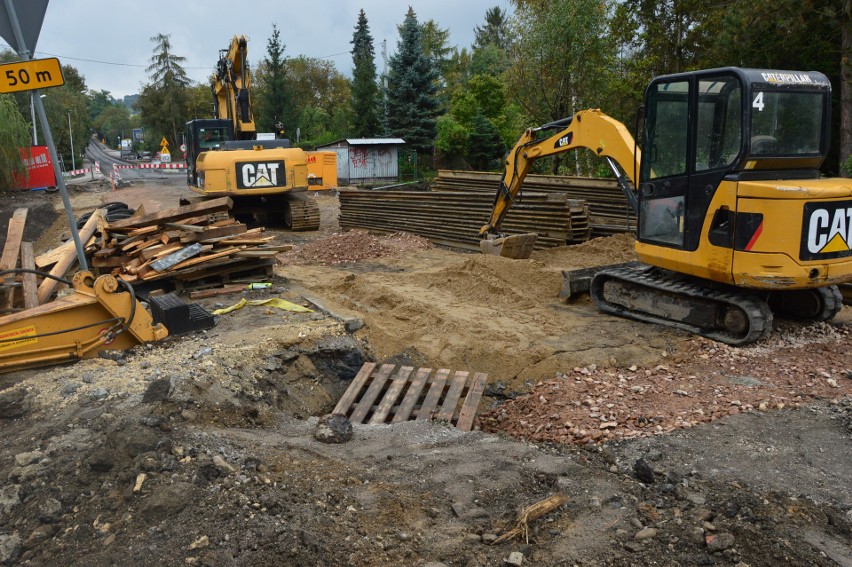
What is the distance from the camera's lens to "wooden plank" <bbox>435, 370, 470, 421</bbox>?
19.1 ft

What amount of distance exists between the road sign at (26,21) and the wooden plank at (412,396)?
13.8 ft

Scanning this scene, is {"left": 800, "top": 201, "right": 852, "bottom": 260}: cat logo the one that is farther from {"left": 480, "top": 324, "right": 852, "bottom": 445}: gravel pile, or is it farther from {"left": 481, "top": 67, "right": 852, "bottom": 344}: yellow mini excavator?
{"left": 480, "top": 324, "right": 852, "bottom": 445}: gravel pile

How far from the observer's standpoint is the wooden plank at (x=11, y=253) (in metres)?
6.76

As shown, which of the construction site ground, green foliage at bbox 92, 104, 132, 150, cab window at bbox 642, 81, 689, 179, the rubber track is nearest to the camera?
the construction site ground

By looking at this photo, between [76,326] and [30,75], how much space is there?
7.14 ft

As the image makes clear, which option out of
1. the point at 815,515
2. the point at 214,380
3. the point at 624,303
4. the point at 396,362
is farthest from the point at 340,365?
the point at 815,515

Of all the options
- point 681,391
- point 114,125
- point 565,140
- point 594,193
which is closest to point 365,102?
point 594,193

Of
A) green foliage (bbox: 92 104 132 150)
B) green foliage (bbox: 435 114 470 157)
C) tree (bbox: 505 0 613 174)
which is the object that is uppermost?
green foliage (bbox: 92 104 132 150)

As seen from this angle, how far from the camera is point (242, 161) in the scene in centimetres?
1522

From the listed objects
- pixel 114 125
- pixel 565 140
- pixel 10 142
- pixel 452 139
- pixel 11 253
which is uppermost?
pixel 114 125

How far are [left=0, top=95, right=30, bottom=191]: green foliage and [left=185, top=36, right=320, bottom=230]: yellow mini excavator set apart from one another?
1075cm

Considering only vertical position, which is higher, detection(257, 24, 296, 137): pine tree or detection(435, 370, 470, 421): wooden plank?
detection(257, 24, 296, 137): pine tree

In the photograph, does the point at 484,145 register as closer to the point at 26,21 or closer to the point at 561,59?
the point at 561,59

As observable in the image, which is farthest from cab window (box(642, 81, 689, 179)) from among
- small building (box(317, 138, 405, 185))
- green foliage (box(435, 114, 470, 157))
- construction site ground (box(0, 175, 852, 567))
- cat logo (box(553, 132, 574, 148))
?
green foliage (box(435, 114, 470, 157))
